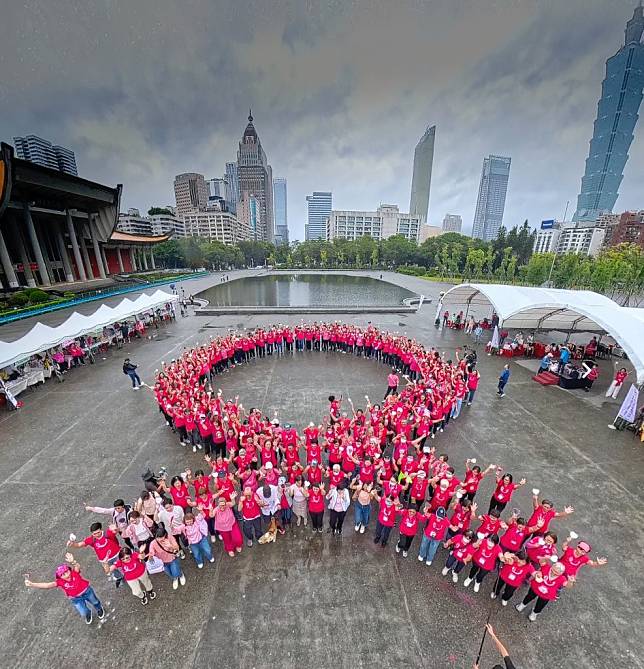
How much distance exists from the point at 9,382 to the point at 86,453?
614 centimetres

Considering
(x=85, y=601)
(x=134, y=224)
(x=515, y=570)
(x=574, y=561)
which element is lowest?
(x=85, y=601)

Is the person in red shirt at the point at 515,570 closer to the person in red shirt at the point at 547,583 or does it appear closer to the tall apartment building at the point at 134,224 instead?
the person in red shirt at the point at 547,583

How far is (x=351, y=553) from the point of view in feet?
18.9

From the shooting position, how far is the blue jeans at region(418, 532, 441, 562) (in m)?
5.32

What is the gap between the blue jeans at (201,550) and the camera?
5.29 meters

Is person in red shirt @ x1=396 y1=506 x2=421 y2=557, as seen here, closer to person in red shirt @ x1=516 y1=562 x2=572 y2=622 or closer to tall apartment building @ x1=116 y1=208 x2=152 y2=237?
person in red shirt @ x1=516 y1=562 x2=572 y2=622

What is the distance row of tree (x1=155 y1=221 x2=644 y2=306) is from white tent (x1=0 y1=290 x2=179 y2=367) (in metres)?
48.3

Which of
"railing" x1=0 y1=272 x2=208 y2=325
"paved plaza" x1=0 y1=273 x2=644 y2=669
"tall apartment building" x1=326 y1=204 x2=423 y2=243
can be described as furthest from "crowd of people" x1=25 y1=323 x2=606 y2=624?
"tall apartment building" x1=326 y1=204 x2=423 y2=243

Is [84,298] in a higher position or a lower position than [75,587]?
lower

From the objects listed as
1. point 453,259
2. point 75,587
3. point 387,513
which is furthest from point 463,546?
point 453,259

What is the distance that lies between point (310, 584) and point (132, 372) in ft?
34.0

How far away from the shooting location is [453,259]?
63.0 metres

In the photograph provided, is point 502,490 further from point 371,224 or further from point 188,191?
point 188,191

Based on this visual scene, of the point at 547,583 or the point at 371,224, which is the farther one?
the point at 371,224
